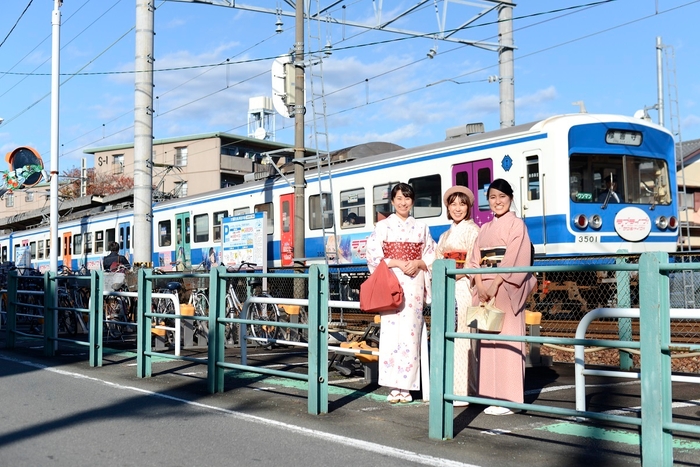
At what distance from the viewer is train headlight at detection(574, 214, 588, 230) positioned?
13734 millimetres

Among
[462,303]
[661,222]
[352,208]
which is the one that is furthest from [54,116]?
[462,303]

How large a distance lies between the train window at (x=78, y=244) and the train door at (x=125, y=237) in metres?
3.81

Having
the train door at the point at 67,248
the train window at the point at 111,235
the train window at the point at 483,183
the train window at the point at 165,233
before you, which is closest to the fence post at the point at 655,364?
the train window at the point at 483,183

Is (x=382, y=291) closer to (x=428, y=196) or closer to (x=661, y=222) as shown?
(x=428, y=196)

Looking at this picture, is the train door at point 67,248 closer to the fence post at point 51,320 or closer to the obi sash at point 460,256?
the fence post at point 51,320

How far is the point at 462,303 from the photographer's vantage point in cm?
647

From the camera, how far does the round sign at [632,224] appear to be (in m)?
14.2

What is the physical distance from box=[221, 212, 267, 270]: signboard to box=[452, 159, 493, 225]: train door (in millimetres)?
3910

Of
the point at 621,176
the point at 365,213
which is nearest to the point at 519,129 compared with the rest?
the point at 621,176

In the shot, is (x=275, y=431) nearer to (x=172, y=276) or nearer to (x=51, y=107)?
(x=172, y=276)

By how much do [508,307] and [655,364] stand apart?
1859mm

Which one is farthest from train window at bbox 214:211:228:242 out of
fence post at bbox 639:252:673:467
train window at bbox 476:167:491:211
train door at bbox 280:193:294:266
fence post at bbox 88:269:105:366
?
fence post at bbox 639:252:673:467

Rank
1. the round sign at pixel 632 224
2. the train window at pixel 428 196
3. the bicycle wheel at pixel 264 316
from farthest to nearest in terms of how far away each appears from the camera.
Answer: the train window at pixel 428 196
the round sign at pixel 632 224
the bicycle wheel at pixel 264 316

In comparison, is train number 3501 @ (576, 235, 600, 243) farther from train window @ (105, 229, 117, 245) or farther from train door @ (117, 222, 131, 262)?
train window @ (105, 229, 117, 245)
